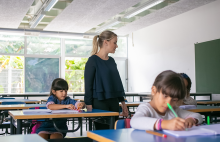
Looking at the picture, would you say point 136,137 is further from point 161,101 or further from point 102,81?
point 102,81

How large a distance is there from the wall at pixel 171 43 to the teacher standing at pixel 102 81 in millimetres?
3968

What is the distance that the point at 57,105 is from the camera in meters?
2.31

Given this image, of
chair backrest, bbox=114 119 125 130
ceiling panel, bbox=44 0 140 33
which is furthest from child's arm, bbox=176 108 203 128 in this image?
ceiling panel, bbox=44 0 140 33

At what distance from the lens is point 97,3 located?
5.36 meters

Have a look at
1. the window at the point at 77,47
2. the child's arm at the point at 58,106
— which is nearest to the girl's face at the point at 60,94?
the child's arm at the point at 58,106

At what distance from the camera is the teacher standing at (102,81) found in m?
2.23

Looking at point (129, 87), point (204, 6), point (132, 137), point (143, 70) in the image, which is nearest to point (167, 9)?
point (204, 6)

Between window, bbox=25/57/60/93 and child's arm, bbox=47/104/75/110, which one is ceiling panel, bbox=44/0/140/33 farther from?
child's arm, bbox=47/104/75/110

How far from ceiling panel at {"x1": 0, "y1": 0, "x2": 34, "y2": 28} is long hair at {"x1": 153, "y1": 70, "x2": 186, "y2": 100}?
14.6 feet

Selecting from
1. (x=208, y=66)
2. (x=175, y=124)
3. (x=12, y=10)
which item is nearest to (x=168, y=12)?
(x=208, y=66)

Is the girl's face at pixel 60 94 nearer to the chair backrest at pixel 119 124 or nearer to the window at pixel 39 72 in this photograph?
the chair backrest at pixel 119 124

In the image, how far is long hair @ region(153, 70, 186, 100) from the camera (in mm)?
1296

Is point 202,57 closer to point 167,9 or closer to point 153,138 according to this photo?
point 167,9

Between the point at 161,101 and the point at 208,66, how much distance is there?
4793mm
